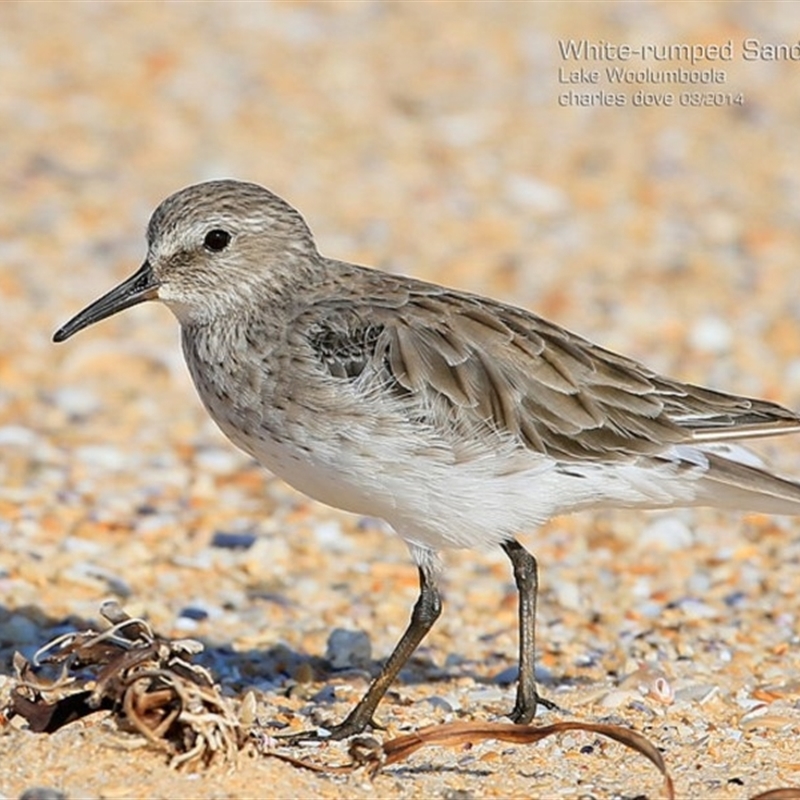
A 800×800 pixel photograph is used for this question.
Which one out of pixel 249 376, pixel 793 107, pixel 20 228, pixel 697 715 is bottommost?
pixel 697 715

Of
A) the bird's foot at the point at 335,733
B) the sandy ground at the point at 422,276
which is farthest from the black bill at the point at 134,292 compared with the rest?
the bird's foot at the point at 335,733

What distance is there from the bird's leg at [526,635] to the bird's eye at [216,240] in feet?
4.97

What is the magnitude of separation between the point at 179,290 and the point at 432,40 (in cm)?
789

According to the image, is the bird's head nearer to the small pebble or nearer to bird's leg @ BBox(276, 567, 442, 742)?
bird's leg @ BBox(276, 567, 442, 742)

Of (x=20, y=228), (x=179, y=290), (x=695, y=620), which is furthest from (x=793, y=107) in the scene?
(x=179, y=290)

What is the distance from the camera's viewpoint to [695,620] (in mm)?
7227

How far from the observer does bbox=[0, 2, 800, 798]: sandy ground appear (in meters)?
6.09

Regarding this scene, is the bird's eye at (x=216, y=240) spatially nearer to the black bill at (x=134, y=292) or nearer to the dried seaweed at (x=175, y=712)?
the black bill at (x=134, y=292)

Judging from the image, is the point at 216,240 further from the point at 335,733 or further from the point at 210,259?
the point at 335,733

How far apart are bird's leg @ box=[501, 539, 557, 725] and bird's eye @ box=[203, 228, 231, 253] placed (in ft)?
4.97

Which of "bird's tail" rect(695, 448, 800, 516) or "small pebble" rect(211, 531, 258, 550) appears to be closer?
"bird's tail" rect(695, 448, 800, 516)

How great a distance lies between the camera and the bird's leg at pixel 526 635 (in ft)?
20.1

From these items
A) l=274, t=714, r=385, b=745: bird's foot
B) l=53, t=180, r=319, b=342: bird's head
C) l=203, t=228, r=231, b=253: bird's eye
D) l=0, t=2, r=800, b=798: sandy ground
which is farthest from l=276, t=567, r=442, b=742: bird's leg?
l=203, t=228, r=231, b=253: bird's eye

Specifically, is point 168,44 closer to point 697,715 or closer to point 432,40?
point 432,40
